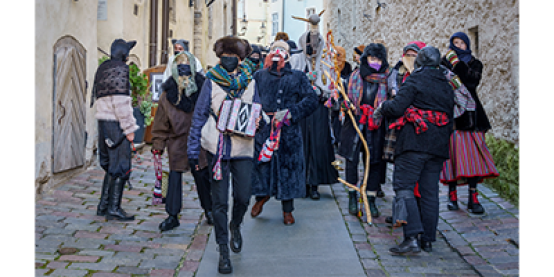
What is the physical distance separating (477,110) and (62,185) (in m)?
5.79

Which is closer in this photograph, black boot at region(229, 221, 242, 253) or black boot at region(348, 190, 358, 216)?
black boot at region(229, 221, 242, 253)

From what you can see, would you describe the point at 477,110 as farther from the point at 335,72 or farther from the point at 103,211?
the point at 103,211

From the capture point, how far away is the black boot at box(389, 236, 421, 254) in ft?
16.2

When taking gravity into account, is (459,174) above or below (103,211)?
above

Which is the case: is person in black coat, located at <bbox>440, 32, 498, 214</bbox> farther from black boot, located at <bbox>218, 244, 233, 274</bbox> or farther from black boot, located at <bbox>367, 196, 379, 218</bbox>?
black boot, located at <bbox>218, 244, 233, 274</bbox>

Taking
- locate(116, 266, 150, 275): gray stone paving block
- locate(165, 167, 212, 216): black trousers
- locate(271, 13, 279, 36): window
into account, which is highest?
locate(271, 13, 279, 36): window

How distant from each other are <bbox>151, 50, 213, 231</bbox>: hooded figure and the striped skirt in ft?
9.44

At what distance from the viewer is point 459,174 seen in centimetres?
631

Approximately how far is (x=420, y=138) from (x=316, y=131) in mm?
2451

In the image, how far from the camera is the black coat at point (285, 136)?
19.3 ft

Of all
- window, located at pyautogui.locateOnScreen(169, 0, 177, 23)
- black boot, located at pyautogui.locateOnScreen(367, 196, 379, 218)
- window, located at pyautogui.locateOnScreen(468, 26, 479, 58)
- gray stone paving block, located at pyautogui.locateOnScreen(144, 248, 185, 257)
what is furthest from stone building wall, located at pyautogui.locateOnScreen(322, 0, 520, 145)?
window, located at pyautogui.locateOnScreen(169, 0, 177, 23)

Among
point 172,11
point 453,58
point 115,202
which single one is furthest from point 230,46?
point 172,11

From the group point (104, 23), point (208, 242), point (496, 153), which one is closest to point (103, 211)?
point (208, 242)

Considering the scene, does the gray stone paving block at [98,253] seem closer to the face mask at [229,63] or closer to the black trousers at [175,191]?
the black trousers at [175,191]
